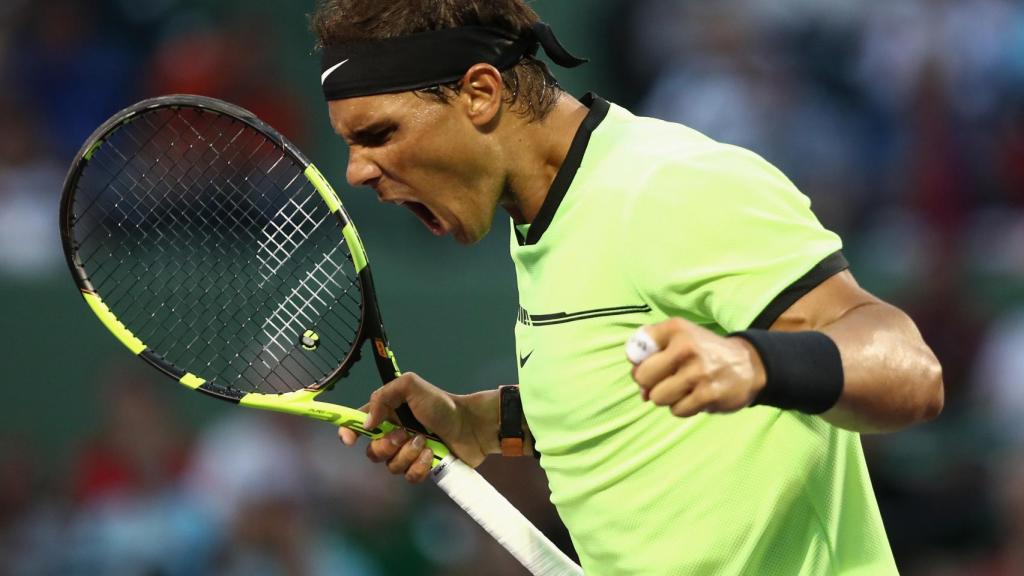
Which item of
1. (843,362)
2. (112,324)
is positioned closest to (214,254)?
(112,324)

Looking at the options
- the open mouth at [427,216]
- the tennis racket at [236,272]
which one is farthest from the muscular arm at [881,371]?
the tennis racket at [236,272]

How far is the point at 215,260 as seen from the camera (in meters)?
5.84

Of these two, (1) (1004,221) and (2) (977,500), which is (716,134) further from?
(2) (977,500)

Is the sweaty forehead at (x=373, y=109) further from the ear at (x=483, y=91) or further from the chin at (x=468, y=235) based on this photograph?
the chin at (x=468, y=235)

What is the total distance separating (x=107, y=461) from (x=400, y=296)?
1462 millimetres

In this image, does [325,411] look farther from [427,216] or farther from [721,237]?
[721,237]

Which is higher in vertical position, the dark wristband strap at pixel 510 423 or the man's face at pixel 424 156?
the man's face at pixel 424 156

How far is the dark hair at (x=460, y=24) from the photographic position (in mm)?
2938

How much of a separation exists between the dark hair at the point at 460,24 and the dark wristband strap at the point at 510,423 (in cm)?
82

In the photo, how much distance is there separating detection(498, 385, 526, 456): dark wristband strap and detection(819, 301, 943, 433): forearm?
1.29 meters

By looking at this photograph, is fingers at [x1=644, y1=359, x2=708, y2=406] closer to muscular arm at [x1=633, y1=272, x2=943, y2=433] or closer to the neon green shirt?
muscular arm at [x1=633, y1=272, x2=943, y2=433]

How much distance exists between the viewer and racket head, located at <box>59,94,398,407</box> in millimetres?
4418

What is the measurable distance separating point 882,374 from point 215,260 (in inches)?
156

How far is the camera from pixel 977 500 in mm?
5941
